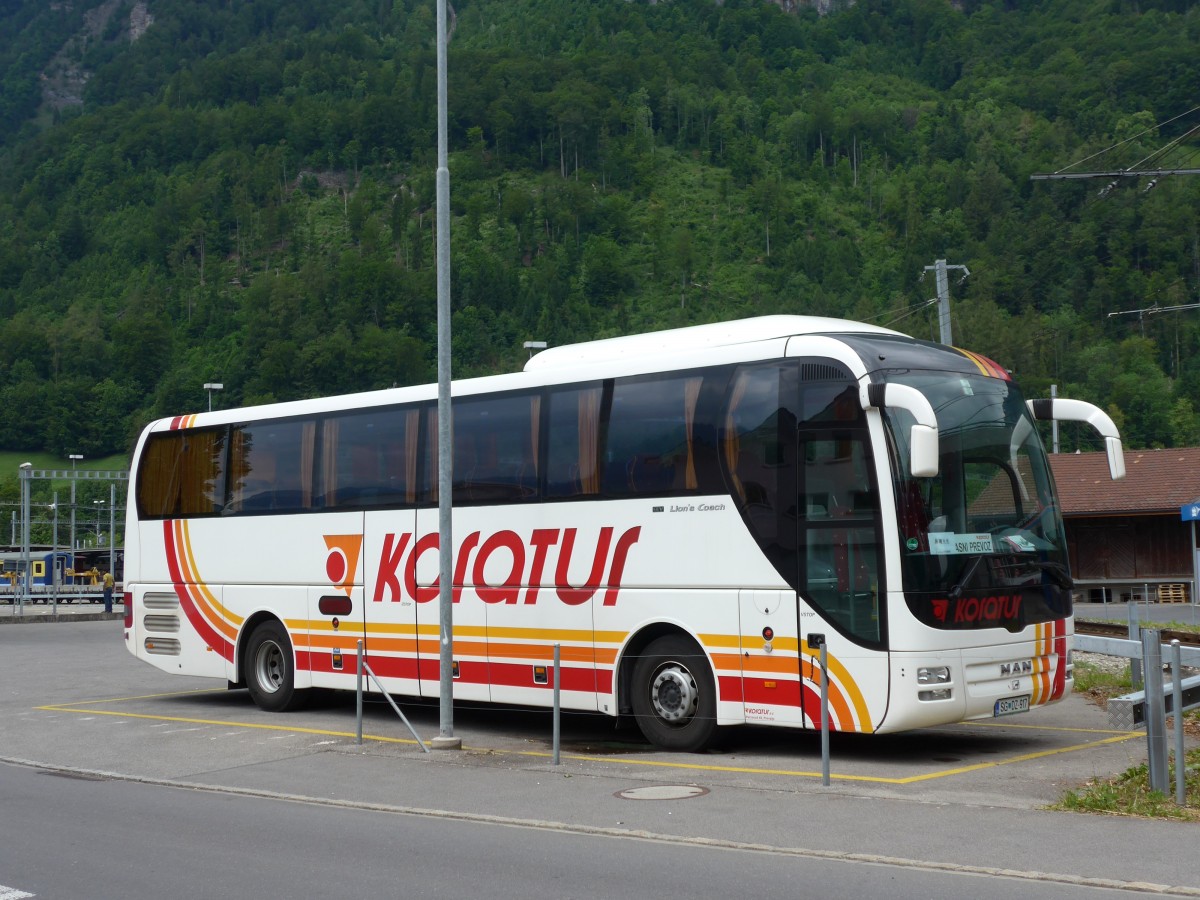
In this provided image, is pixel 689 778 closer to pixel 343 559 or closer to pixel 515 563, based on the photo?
pixel 515 563

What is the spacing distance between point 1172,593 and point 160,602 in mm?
40393

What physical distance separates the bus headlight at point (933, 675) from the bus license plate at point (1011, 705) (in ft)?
2.30

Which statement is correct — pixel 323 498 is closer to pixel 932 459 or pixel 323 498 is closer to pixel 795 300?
pixel 932 459

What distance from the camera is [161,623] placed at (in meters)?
19.5

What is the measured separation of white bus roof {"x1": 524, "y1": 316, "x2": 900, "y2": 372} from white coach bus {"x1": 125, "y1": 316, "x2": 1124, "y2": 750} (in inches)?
1.6

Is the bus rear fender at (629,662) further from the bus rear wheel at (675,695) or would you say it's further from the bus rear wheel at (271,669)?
the bus rear wheel at (271,669)

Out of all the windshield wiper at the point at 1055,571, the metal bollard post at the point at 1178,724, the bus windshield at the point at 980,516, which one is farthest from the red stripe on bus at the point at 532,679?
the metal bollard post at the point at 1178,724

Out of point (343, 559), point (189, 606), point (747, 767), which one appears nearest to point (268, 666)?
point (189, 606)

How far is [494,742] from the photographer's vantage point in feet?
49.0

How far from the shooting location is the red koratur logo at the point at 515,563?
1396cm

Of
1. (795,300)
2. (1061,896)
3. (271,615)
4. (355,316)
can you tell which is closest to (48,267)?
(355,316)

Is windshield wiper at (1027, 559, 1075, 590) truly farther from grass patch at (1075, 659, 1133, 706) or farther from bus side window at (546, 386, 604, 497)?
grass patch at (1075, 659, 1133, 706)

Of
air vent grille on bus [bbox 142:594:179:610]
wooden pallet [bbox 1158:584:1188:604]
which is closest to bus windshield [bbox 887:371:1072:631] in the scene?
air vent grille on bus [bbox 142:594:179:610]

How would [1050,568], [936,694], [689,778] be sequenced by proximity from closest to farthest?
[936,694] < [689,778] < [1050,568]
